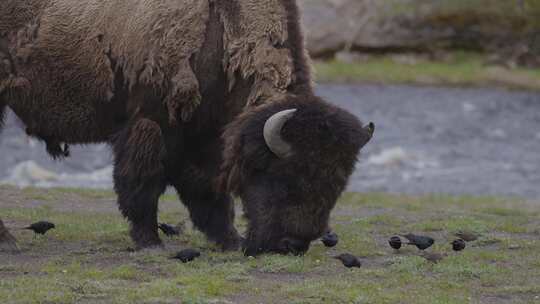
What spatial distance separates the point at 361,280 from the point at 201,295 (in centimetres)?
155

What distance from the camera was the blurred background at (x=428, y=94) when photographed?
879 inches

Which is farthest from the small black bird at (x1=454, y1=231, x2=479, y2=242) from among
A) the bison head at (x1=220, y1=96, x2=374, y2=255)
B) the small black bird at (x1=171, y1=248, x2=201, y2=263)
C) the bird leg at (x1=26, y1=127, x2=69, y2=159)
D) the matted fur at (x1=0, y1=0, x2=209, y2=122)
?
the bird leg at (x1=26, y1=127, x2=69, y2=159)

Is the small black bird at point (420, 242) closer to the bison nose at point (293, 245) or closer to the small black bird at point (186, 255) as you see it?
the bison nose at point (293, 245)

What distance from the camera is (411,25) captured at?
35.7 metres

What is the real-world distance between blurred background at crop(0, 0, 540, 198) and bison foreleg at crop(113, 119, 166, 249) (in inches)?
421

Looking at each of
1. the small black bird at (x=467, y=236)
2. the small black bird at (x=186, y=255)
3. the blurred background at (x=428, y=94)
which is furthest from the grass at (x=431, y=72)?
the small black bird at (x=186, y=255)

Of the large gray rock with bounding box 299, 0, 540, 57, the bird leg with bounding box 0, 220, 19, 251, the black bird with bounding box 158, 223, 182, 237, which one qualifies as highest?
the bird leg with bounding box 0, 220, 19, 251

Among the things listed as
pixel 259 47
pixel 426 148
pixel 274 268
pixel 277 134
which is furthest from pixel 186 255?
pixel 426 148

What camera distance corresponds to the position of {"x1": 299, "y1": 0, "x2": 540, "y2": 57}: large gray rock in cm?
3556

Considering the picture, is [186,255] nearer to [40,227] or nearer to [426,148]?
[40,227]

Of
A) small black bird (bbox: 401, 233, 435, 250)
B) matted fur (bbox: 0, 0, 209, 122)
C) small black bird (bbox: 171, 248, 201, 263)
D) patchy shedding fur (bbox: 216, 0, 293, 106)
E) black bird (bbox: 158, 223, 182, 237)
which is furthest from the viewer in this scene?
black bird (bbox: 158, 223, 182, 237)

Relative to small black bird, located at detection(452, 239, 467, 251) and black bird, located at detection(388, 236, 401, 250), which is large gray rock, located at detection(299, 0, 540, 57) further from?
black bird, located at detection(388, 236, 401, 250)

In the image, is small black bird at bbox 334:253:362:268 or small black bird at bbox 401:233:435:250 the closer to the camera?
small black bird at bbox 334:253:362:268

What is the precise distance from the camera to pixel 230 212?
10.8m
